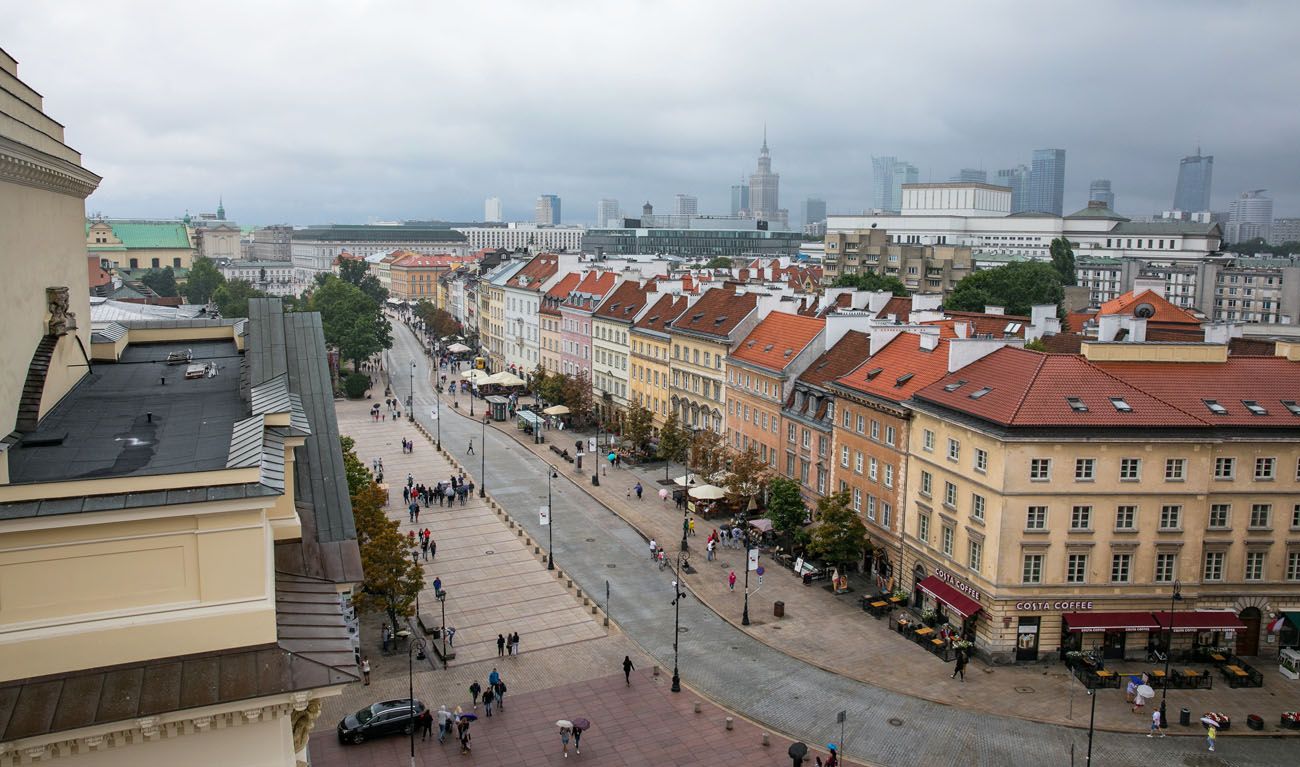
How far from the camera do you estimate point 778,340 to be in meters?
65.8

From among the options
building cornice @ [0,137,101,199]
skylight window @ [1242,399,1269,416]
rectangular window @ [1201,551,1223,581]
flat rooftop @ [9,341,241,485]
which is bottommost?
rectangular window @ [1201,551,1223,581]

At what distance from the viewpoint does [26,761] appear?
42.8 ft

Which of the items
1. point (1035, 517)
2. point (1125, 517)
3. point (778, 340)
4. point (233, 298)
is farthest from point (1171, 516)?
point (233, 298)

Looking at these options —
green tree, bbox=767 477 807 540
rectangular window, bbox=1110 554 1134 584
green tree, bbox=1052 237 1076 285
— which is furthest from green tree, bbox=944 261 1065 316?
rectangular window, bbox=1110 554 1134 584

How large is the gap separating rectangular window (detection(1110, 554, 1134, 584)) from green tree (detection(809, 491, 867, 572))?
11.6 metres

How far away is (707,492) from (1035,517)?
23138 mm

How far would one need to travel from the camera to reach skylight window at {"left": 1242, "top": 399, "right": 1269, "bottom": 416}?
41656 millimetres

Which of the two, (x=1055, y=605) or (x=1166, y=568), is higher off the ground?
(x=1166, y=568)

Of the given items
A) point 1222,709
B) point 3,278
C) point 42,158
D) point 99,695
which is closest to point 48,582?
point 99,695

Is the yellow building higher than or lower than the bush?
higher

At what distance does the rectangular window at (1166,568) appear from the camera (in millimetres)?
41000

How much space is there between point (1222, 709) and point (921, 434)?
15.8 m

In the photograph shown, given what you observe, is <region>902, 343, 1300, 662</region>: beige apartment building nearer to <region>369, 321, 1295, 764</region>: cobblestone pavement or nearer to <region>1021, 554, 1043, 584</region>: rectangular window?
<region>1021, 554, 1043, 584</region>: rectangular window

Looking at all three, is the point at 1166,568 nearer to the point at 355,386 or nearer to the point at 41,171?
the point at 41,171
